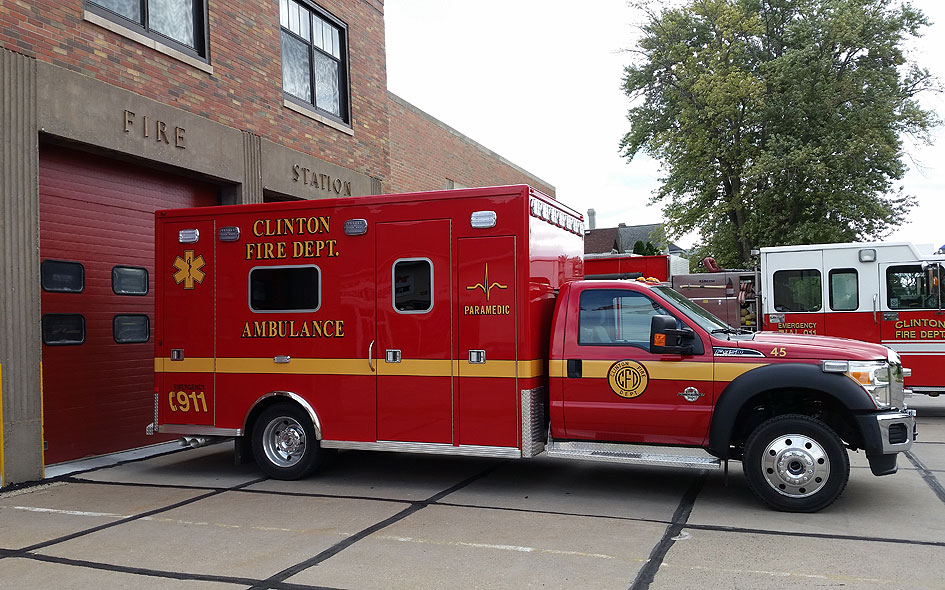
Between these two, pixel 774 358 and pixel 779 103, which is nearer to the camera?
pixel 774 358

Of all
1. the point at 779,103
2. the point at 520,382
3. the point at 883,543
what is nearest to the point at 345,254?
the point at 520,382

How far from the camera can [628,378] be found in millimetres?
7562

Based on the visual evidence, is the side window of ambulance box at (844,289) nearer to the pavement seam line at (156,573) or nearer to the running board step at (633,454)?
the running board step at (633,454)

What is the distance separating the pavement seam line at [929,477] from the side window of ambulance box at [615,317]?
3101 mm

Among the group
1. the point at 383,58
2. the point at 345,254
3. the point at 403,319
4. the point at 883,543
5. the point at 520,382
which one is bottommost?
the point at 883,543

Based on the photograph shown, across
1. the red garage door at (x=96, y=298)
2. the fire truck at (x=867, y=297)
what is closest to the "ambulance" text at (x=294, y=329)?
the red garage door at (x=96, y=298)

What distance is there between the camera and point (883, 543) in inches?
240

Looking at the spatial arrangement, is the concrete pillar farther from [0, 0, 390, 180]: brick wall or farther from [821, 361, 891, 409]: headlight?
[821, 361, 891, 409]: headlight

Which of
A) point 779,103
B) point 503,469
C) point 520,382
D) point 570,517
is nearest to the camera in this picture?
point 570,517

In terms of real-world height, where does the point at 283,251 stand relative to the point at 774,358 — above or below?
above

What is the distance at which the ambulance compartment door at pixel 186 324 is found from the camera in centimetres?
910

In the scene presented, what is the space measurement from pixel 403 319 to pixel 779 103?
2047 centimetres

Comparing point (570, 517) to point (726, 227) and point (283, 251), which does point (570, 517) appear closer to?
point (283, 251)

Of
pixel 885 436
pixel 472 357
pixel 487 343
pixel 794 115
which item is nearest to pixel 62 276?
pixel 472 357
